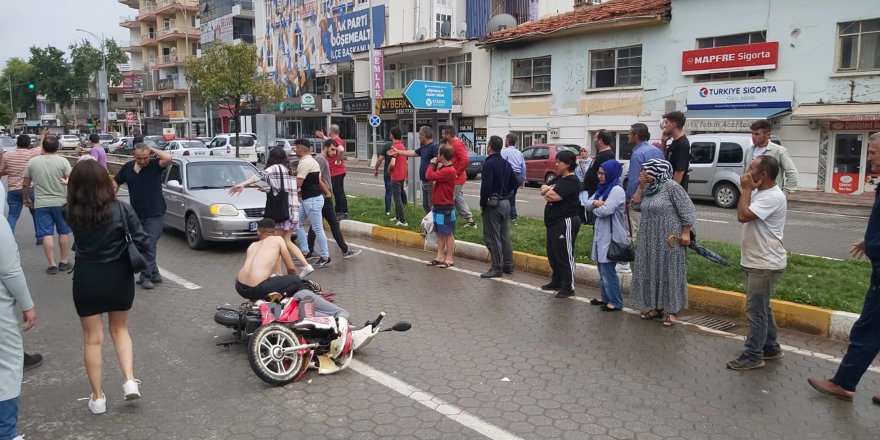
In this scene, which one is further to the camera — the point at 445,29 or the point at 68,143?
the point at 68,143

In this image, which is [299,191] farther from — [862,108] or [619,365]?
[862,108]

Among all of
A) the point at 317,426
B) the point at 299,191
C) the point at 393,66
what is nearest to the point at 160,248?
the point at 299,191

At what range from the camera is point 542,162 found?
2341 centimetres

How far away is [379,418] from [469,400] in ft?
2.24

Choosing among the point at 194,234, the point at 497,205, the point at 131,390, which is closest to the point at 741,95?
the point at 497,205

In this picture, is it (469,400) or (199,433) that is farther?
(469,400)

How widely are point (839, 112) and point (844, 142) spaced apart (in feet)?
4.25

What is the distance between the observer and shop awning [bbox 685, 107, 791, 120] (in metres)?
21.5

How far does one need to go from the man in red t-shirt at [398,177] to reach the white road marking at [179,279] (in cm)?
438

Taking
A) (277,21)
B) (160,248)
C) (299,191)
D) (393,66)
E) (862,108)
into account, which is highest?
(277,21)

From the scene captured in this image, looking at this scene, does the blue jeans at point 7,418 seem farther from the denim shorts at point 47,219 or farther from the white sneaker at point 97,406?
the denim shorts at point 47,219

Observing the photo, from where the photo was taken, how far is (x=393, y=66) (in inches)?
1535

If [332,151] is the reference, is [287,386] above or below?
below

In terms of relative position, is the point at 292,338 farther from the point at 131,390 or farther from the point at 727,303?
the point at 727,303
